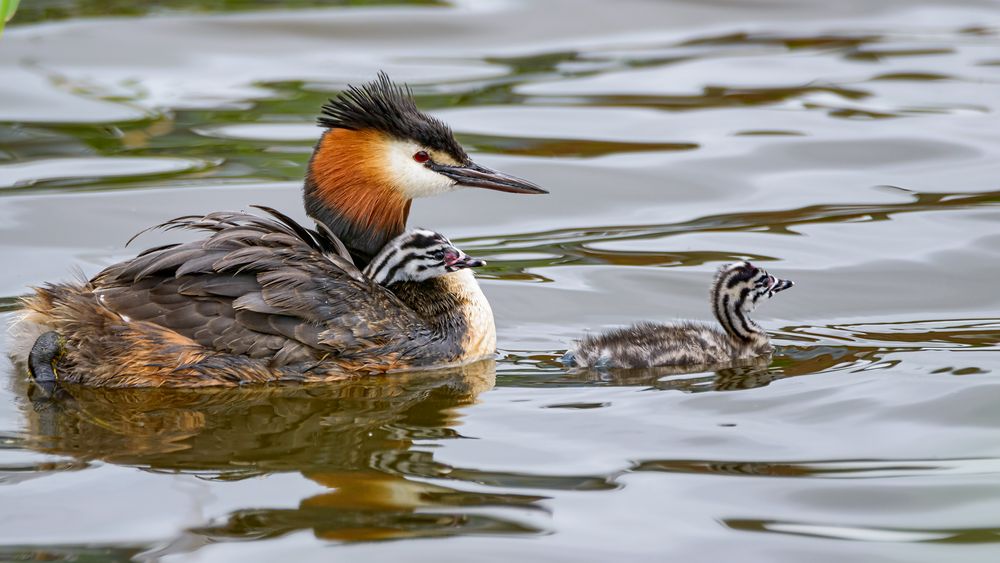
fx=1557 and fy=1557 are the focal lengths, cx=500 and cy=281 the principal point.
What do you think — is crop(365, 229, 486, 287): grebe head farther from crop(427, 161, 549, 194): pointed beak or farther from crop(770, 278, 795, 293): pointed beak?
crop(770, 278, 795, 293): pointed beak

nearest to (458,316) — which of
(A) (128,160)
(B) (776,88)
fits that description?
(A) (128,160)

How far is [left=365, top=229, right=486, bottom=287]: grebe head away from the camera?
7.38 meters

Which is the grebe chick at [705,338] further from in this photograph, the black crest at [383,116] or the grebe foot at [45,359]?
the grebe foot at [45,359]

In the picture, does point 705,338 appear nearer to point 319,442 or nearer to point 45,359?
point 319,442

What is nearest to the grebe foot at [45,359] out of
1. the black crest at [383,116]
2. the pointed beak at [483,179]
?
the black crest at [383,116]

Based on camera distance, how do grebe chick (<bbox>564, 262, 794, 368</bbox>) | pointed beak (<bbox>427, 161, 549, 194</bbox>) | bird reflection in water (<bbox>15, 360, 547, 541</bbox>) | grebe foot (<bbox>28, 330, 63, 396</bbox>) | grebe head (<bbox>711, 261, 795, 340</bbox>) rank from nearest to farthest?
1. bird reflection in water (<bbox>15, 360, 547, 541</bbox>)
2. grebe foot (<bbox>28, 330, 63, 396</bbox>)
3. grebe chick (<bbox>564, 262, 794, 368</bbox>)
4. grebe head (<bbox>711, 261, 795, 340</bbox>)
5. pointed beak (<bbox>427, 161, 549, 194</bbox>)

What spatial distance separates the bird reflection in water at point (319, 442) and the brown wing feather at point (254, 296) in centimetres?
21

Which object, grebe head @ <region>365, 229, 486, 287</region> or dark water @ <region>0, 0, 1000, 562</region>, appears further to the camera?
grebe head @ <region>365, 229, 486, 287</region>

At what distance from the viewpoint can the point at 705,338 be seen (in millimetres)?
7312

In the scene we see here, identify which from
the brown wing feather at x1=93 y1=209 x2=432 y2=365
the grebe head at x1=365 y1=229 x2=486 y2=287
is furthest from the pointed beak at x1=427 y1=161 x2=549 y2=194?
the brown wing feather at x1=93 y1=209 x2=432 y2=365

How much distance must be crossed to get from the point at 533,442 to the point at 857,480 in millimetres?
1251

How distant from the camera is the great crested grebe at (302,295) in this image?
6.75m

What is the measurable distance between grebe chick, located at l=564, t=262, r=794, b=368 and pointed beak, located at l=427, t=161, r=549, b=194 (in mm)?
935

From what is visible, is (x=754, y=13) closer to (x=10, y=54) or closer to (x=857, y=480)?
(x=10, y=54)
